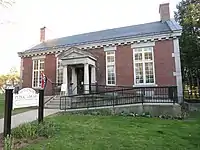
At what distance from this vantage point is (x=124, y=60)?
52.4 ft

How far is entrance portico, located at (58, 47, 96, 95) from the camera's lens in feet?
51.6

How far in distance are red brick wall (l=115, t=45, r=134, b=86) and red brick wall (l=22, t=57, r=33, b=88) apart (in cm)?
915

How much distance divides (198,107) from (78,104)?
8.96 metres

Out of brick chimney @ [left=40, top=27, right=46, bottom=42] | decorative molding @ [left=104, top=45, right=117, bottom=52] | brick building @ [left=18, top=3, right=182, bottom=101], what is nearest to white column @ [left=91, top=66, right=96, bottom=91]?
brick building @ [left=18, top=3, right=182, bottom=101]

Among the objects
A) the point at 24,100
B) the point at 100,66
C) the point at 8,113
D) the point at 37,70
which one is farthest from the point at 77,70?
the point at 8,113

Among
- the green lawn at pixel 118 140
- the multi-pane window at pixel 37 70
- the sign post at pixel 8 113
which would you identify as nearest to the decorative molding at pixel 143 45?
the green lawn at pixel 118 140

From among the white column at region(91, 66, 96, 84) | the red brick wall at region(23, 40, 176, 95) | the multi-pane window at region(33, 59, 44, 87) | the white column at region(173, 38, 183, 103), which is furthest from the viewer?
the multi-pane window at region(33, 59, 44, 87)

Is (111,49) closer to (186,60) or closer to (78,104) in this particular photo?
(78,104)

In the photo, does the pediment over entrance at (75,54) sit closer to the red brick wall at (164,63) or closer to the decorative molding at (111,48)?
the decorative molding at (111,48)

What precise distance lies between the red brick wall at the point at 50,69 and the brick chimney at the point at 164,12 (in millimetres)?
10730

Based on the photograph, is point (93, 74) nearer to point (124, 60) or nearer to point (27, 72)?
point (124, 60)

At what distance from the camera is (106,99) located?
1172 cm

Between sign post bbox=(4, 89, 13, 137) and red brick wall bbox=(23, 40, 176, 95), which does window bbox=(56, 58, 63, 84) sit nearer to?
red brick wall bbox=(23, 40, 176, 95)

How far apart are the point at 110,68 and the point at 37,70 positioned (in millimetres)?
7801
